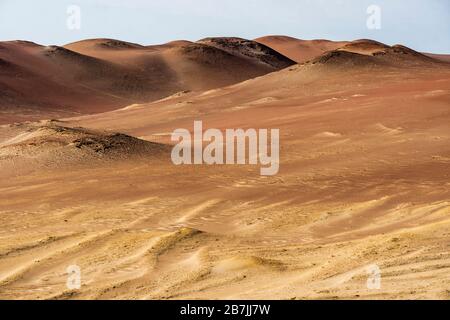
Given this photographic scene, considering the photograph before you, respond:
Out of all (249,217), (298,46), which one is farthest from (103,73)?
(249,217)

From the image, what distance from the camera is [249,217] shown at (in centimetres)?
1073

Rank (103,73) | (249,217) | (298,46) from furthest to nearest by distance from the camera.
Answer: (298,46) → (103,73) → (249,217)

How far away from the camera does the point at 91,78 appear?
209ft

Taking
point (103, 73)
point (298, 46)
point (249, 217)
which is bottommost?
point (249, 217)

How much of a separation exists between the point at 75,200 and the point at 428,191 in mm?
6091

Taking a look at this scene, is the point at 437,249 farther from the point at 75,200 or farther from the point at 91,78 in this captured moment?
the point at 91,78

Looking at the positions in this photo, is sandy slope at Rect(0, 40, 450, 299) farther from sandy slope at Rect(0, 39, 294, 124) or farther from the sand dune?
the sand dune

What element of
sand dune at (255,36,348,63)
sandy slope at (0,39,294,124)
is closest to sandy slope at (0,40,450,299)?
sandy slope at (0,39,294,124)

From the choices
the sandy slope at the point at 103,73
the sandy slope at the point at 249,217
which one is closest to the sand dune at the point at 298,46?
the sandy slope at the point at 103,73

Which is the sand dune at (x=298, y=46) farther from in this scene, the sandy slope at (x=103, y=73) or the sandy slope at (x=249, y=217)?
the sandy slope at (x=249, y=217)

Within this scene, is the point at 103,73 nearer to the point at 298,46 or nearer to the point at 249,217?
the point at 298,46

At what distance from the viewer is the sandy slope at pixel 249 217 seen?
6.96m

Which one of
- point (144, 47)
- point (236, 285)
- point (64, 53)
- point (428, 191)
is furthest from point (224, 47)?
point (236, 285)

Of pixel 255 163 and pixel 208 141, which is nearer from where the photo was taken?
pixel 255 163
